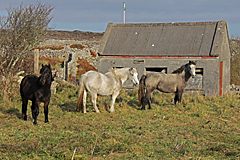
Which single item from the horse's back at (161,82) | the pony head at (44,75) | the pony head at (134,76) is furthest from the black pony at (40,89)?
the horse's back at (161,82)

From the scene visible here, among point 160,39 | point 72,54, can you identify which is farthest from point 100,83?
point 72,54

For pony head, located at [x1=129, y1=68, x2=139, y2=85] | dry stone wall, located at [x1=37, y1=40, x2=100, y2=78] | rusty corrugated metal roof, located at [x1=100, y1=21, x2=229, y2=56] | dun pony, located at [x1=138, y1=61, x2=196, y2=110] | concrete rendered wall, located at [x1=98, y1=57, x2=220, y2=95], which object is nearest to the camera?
pony head, located at [x1=129, y1=68, x2=139, y2=85]

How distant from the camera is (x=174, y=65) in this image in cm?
1881

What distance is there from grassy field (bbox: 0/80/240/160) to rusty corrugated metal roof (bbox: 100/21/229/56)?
18.3 ft

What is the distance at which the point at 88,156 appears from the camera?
6.16 m

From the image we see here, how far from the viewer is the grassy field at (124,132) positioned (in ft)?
21.4

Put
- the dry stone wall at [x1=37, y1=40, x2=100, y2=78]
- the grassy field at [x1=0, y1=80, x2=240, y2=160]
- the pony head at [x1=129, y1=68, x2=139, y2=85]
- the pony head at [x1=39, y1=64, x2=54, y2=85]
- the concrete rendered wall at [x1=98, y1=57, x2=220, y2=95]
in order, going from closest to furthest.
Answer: the grassy field at [x1=0, y1=80, x2=240, y2=160] < the pony head at [x1=39, y1=64, x2=54, y2=85] < the pony head at [x1=129, y1=68, x2=139, y2=85] < the concrete rendered wall at [x1=98, y1=57, x2=220, y2=95] < the dry stone wall at [x1=37, y1=40, x2=100, y2=78]

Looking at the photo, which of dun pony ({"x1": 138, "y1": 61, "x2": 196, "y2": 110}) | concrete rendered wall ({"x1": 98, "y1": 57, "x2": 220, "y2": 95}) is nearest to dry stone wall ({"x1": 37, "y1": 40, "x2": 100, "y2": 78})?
concrete rendered wall ({"x1": 98, "y1": 57, "x2": 220, "y2": 95})

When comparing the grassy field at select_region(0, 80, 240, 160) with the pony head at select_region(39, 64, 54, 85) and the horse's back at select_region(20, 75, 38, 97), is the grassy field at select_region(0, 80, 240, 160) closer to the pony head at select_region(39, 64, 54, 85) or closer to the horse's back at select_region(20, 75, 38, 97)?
the horse's back at select_region(20, 75, 38, 97)

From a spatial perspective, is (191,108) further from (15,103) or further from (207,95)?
(15,103)

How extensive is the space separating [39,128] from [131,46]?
39.9ft

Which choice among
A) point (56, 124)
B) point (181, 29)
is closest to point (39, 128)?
point (56, 124)

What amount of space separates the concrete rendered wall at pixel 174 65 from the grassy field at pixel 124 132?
12.3ft

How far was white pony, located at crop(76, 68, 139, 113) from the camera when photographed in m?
11.7
